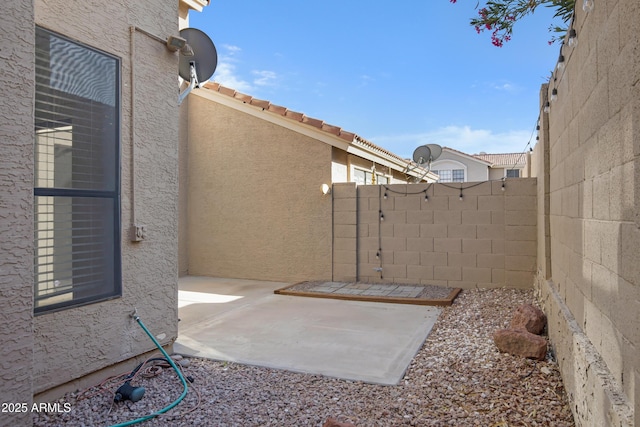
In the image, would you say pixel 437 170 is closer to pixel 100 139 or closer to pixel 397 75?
pixel 397 75

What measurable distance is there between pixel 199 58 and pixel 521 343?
16.6 ft

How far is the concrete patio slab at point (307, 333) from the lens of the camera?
449 centimetres

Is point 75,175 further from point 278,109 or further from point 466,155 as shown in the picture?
point 466,155

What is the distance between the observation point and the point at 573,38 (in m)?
3.69

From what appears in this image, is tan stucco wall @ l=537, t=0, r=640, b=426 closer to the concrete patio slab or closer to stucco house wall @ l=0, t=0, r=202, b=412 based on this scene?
the concrete patio slab

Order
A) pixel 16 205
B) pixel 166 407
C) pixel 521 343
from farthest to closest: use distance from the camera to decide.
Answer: pixel 521 343, pixel 166 407, pixel 16 205

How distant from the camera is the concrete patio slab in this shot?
4.49 meters

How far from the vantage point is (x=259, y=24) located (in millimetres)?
13664

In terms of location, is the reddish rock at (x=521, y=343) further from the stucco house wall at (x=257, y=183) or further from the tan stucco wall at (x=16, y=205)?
the stucco house wall at (x=257, y=183)

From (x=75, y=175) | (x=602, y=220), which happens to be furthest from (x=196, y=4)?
(x=602, y=220)

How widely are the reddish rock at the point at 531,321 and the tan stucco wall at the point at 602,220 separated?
2.05ft

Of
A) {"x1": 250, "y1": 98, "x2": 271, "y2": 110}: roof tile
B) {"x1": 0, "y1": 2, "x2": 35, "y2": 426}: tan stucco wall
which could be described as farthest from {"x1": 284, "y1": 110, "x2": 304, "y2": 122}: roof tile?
{"x1": 0, "y1": 2, "x2": 35, "y2": 426}: tan stucco wall

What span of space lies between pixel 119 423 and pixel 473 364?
3.23 meters

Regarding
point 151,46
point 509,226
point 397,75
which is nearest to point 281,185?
point 509,226
